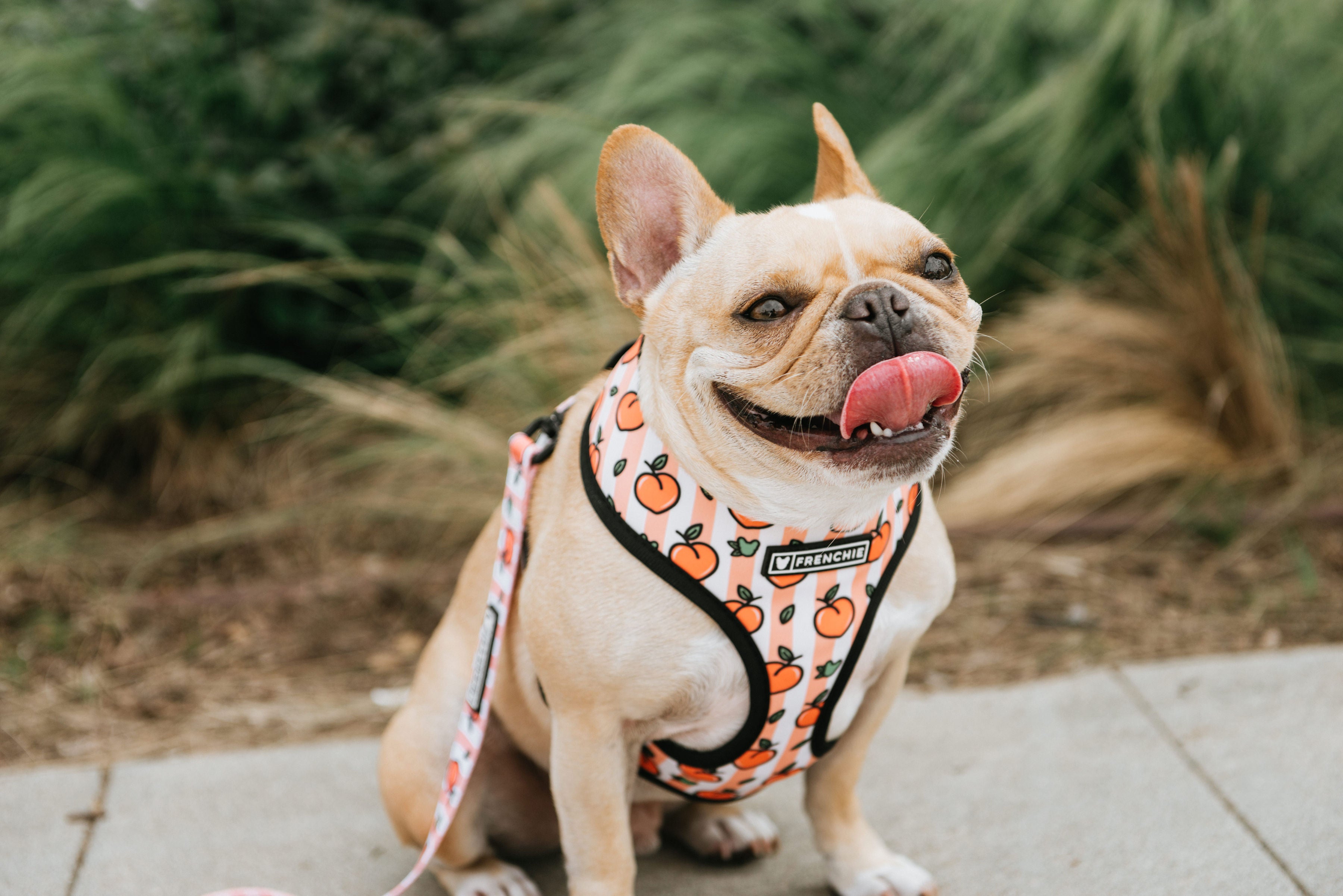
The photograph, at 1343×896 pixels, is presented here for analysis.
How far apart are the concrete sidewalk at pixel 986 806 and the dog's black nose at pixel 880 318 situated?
1.37 metres

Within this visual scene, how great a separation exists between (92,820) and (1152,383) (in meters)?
3.93

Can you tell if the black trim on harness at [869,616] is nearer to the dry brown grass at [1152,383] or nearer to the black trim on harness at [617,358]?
the black trim on harness at [617,358]

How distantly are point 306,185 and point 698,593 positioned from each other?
3862mm

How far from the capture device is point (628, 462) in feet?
6.82

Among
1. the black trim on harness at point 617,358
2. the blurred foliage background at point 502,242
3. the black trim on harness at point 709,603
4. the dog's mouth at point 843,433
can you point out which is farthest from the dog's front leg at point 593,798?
the blurred foliage background at point 502,242

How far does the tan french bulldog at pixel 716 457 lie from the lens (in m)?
1.88

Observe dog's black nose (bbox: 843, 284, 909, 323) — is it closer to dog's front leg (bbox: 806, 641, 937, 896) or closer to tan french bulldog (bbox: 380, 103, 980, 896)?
tan french bulldog (bbox: 380, 103, 980, 896)

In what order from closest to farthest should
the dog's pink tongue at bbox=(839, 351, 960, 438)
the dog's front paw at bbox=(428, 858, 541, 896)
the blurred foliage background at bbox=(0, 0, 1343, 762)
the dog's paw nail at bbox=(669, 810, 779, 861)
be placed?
the dog's pink tongue at bbox=(839, 351, 960, 438), the dog's front paw at bbox=(428, 858, 541, 896), the dog's paw nail at bbox=(669, 810, 779, 861), the blurred foliage background at bbox=(0, 0, 1343, 762)

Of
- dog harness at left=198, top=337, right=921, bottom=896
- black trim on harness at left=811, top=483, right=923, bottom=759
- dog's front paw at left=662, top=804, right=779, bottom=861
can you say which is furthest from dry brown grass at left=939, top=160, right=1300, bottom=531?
dog harness at left=198, top=337, right=921, bottom=896

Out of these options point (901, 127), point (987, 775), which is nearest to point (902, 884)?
point (987, 775)

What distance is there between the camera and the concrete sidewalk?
8.37 ft

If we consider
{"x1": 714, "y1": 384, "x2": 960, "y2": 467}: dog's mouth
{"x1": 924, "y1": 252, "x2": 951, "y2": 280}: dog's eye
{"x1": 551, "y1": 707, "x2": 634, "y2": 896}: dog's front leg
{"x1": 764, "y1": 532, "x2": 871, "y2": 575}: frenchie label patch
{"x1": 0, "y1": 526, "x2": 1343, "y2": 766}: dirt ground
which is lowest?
{"x1": 0, "y1": 526, "x2": 1343, "y2": 766}: dirt ground

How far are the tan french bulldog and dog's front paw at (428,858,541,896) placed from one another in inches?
4.7

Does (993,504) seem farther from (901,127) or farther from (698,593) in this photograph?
(698,593)
